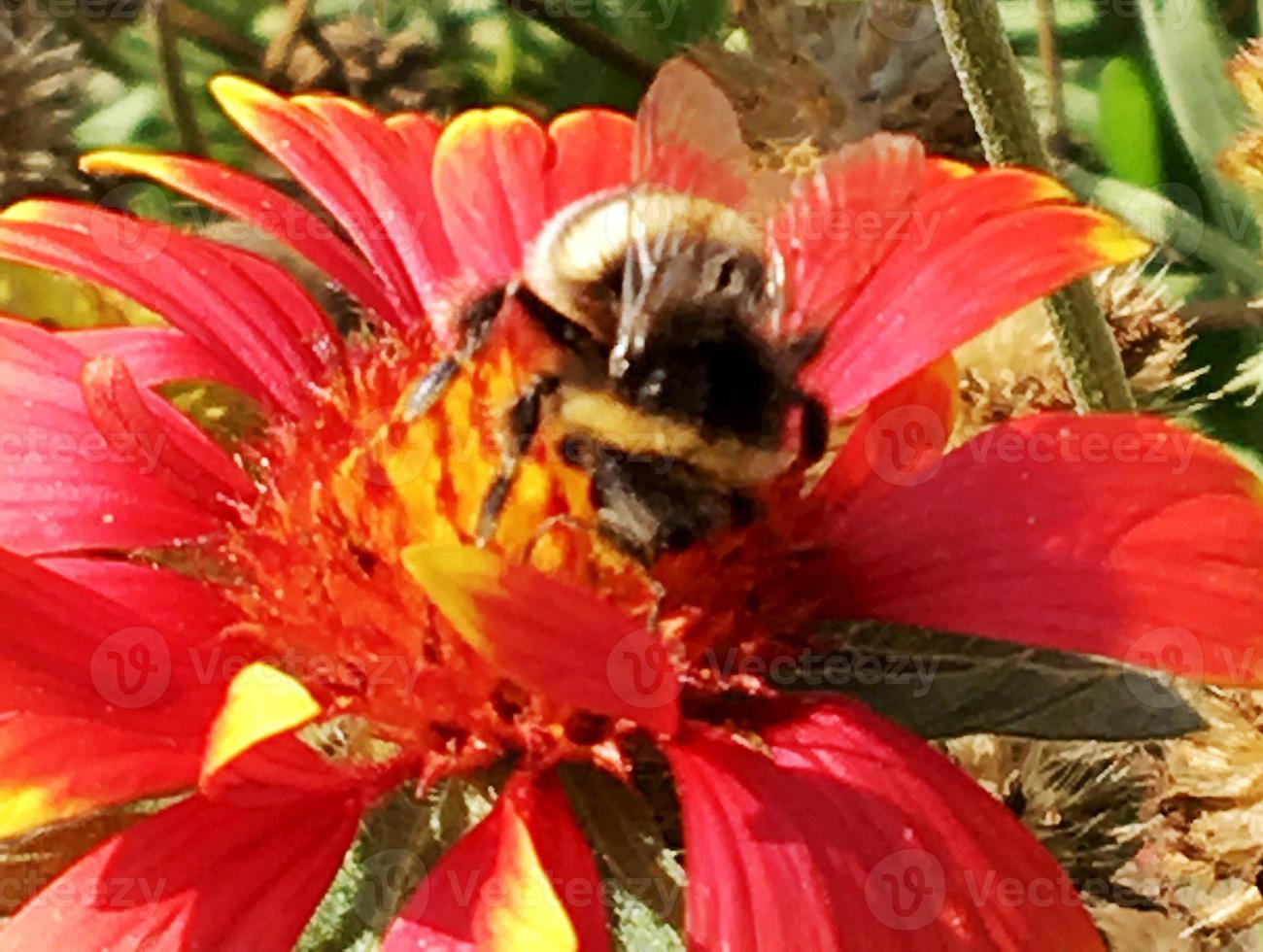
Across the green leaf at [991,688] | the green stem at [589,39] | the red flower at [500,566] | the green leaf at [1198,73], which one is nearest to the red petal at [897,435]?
the red flower at [500,566]

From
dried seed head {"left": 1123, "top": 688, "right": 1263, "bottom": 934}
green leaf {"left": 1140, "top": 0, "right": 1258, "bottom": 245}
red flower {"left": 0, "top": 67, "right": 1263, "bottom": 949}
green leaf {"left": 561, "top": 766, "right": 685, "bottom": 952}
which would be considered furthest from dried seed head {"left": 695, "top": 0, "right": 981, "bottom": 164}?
green leaf {"left": 561, "top": 766, "right": 685, "bottom": 952}

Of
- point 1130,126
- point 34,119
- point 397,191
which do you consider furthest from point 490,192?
point 1130,126

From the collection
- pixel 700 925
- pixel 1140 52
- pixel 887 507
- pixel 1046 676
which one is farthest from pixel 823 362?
pixel 1140 52

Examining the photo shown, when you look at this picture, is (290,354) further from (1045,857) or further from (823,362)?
(1045,857)

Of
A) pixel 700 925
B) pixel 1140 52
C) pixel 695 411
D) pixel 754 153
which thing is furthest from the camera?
Result: pixel 1140 52

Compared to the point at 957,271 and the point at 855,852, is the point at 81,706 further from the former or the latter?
the point at 957,271
